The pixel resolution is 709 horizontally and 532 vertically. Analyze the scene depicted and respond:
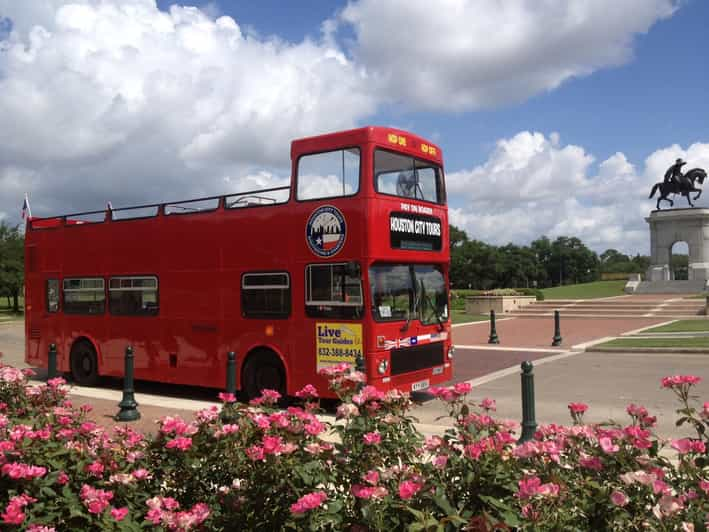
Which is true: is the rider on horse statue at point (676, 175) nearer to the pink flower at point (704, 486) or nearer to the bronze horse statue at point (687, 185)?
the bronze horse statue at point (687, 185)

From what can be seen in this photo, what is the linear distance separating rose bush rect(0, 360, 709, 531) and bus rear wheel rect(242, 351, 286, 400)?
661 cm

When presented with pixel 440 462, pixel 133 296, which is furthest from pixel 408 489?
pixel 133 296

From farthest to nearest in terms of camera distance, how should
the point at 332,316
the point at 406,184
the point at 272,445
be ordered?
the point at 406,184
the point at 332,316
the point at 272,445

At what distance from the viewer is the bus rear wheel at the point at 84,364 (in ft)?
45.2

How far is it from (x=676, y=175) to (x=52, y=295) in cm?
4348

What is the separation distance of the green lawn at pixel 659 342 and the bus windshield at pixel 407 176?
934 centimetres

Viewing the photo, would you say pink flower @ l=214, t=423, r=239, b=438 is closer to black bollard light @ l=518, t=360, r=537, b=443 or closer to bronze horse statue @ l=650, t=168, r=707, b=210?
black bollard light @ l=518, t=360, r=537, b=443

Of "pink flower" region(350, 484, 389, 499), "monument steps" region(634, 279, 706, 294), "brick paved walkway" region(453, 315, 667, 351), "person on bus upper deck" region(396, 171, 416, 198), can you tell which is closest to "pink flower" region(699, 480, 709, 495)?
"pink flower" region(350, 484, 389, 499)

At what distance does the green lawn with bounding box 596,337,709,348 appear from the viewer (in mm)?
17109

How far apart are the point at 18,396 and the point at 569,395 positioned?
8.69 metres

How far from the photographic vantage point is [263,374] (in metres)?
11.0

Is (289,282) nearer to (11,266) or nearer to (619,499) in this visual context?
(619,499)

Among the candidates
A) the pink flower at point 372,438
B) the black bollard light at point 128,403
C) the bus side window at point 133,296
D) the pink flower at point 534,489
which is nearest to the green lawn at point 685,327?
the bus side window at point 133,296

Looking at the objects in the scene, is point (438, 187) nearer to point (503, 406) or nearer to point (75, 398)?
point (503, 406)
